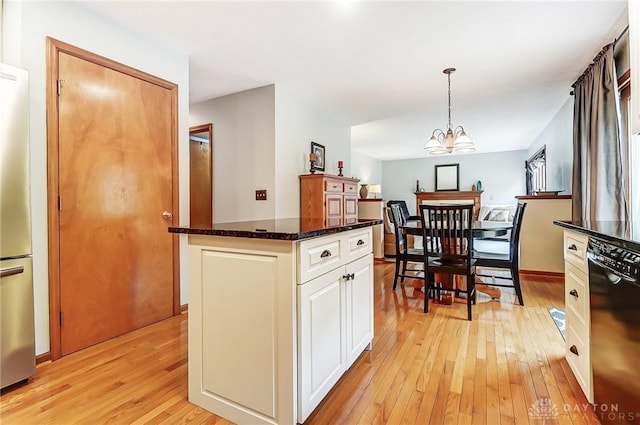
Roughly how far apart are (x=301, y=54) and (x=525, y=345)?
286 cm

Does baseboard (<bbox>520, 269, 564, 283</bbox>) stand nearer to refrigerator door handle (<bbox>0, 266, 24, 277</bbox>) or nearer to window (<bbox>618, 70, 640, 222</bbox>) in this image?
window (<bbox>618, 70, 640, 222</bbox>)

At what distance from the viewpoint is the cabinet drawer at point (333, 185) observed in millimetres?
3717

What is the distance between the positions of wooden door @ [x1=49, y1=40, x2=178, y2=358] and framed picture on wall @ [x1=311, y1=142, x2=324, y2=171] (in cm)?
184

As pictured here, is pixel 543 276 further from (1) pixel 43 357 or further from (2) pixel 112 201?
(1) pixel 43 357

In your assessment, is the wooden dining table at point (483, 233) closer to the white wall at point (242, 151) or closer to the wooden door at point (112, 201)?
the white wall at point (242, 151)

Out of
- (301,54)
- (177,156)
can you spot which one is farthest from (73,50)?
(301,54)

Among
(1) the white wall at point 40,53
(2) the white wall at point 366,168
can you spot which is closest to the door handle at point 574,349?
(1) the white wall at point 40,53

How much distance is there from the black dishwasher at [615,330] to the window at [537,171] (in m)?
5.47

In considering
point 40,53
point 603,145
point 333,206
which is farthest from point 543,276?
point 40,53

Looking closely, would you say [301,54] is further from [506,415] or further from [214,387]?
[506,415]

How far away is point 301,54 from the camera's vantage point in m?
2.79

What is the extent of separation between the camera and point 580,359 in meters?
1.54

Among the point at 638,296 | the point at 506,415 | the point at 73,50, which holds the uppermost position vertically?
the point at 73,50

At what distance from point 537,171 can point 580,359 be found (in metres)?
6.36
